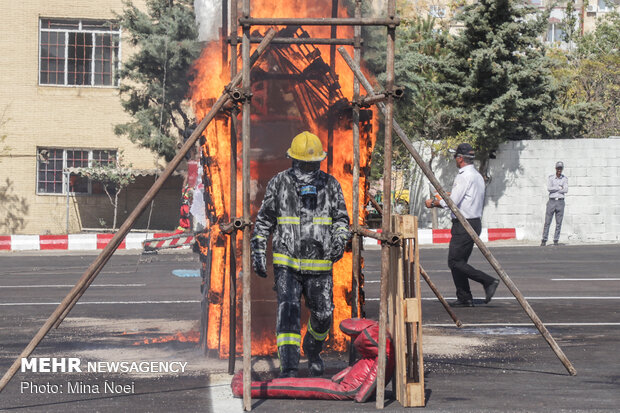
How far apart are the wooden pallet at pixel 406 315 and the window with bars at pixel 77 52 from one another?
79.8 ft

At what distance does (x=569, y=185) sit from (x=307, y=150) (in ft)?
55.5

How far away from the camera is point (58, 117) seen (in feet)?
95.5

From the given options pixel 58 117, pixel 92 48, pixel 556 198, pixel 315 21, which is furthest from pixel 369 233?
pixel 92 48

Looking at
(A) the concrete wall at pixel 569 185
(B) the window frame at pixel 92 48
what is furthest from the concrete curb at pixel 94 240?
(B) the window frame at pixel 92 48

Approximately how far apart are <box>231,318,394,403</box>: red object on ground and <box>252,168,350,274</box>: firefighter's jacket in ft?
2.32

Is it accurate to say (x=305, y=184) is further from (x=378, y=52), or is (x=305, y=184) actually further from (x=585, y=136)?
(x=585, y=136)

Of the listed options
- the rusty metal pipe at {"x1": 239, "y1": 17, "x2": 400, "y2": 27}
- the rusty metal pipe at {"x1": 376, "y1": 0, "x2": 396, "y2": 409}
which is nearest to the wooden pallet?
the rusty metal pipe at {"x1": 376, "y1": 0, "x2": 396, "y2": 409}

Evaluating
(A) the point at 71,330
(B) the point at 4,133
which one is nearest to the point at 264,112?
(A) the point at 71,330

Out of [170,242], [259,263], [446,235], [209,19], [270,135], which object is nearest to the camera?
[259,263]

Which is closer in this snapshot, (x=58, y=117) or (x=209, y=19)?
(x=209, y=19)

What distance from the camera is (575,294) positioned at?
12172 mm

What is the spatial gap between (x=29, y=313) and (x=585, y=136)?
19649mm

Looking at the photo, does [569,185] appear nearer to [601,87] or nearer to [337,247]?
[601,87]

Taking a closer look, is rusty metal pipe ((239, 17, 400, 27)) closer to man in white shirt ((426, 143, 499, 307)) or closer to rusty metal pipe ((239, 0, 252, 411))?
rusty metal pipe ((239, 0, 252, 411))
